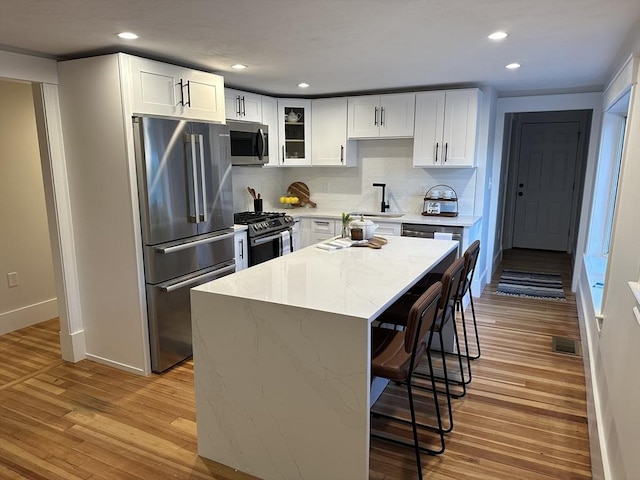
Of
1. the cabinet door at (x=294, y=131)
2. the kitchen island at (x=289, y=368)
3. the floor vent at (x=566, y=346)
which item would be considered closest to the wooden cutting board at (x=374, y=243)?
the kitchen island at (x=289, y=368)

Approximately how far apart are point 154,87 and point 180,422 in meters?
2.22

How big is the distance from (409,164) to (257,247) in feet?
6.95

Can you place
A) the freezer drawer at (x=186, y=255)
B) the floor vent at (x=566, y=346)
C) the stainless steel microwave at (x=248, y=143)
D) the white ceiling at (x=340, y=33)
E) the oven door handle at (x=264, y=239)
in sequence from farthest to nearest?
the stainless steel microwave at (x=248, y=143) < the oven door handle at (x=264, y=239) < the floor vent at (x=566, y=346) < the freezer drawer at (x=186, y=255) < the white ceiling at (x=340, y=33)

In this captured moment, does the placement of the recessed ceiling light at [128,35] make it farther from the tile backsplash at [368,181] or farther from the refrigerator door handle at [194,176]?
the tile backsplash at [368,181]

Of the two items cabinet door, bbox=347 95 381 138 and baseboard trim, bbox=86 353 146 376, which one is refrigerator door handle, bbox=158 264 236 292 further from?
cabinet door, bbox=347 95 381 138

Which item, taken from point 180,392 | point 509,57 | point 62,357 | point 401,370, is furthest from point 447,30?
point 62,357

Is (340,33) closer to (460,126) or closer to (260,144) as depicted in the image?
(260,144)

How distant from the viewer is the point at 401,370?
6.59 feet

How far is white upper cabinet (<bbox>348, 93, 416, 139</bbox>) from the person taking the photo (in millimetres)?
4695

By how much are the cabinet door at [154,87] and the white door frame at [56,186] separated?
644mm

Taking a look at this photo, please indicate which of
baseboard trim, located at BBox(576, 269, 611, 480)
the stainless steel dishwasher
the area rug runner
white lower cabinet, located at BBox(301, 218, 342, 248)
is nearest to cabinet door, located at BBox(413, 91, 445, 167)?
the stainless steel dishwasher

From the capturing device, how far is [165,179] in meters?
3.10

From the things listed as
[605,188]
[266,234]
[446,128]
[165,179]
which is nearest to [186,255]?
[165,179]

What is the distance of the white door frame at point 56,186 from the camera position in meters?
2.93
